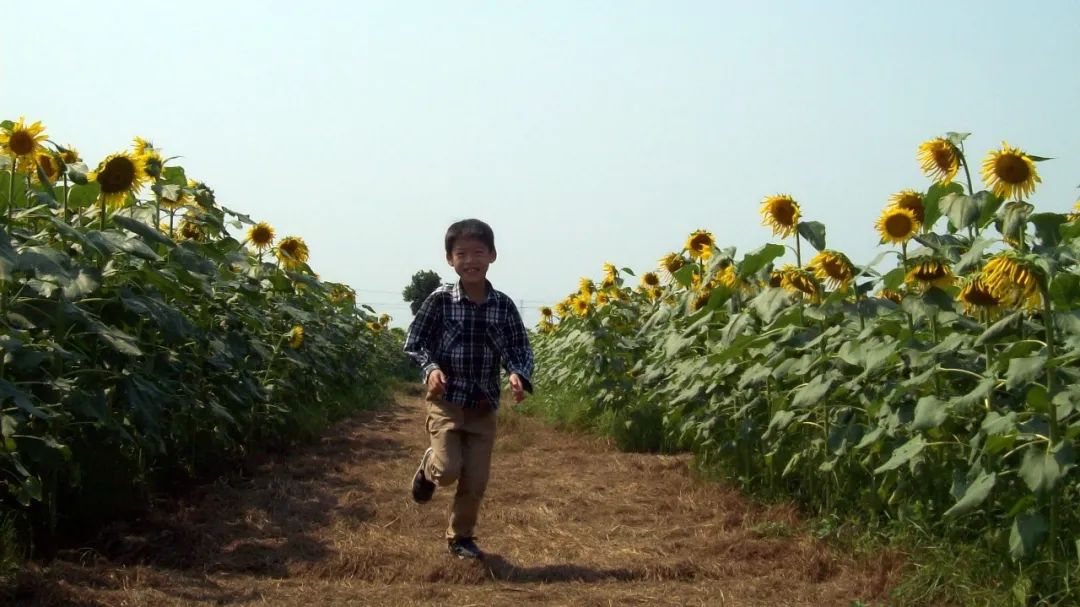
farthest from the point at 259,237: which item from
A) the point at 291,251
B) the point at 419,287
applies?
the point at 419,287

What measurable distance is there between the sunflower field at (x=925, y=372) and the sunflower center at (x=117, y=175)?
105 inches

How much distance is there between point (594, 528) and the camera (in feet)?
17.6

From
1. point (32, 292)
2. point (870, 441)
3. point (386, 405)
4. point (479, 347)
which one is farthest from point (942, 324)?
point (386, 405)

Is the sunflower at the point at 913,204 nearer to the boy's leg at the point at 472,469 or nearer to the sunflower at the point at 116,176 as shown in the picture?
the boy's leg at the point at 472,469

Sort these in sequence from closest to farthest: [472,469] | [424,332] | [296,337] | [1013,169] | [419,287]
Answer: [1013,169]
[472,469]
[424,332]
[296,337]
[419,287]

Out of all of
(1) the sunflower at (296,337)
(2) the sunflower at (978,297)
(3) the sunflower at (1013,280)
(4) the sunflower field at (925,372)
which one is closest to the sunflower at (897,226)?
(4) the sunflower field at (925,372)

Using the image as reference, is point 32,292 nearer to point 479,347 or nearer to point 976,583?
point 479,347

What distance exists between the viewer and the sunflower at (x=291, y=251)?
312 inches

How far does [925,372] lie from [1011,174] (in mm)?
904

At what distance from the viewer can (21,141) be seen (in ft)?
15.5

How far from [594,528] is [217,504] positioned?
1.90 metres

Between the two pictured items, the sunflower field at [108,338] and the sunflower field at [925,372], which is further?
the sunflower field at [108,338]

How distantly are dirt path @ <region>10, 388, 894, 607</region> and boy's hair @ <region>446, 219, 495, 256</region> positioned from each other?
1.33 m

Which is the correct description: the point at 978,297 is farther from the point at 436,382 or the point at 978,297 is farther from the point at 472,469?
the point at 472,469
